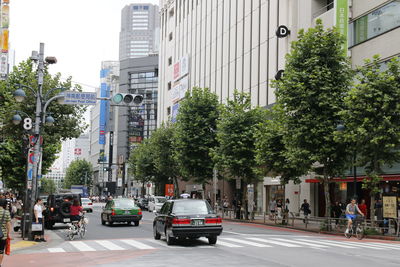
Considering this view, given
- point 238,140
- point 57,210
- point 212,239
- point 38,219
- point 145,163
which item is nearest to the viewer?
point 212,239

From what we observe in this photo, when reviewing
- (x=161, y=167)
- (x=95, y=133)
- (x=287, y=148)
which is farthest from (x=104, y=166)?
(x=287, y=148)

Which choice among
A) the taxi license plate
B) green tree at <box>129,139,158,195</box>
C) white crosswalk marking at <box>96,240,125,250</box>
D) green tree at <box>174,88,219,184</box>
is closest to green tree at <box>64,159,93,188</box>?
green tree at <box>129,139,158,195</box>

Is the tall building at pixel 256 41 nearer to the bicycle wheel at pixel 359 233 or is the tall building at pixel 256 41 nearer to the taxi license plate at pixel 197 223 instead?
the bicycle wheel at pixel 359 233

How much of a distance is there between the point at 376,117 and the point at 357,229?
5.58m

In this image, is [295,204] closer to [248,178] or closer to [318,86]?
[248,178]

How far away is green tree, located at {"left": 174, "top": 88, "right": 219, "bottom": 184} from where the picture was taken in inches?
1832

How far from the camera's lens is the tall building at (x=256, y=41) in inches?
1318

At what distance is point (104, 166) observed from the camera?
155750 mm

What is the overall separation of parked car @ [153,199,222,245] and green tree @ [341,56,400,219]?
33.0ft

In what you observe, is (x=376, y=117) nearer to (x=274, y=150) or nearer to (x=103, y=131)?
(x=274, y=150)

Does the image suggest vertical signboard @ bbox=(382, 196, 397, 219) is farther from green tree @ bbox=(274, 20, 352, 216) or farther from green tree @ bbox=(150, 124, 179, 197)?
green tree @ bbox=(150, 124, 179, 197)

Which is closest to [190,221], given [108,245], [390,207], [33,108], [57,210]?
[108,245]

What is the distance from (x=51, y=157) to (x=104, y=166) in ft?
372

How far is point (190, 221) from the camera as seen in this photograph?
Result: 17.6 meters
